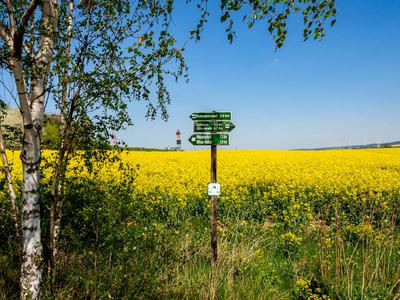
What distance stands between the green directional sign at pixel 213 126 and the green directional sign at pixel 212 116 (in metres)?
0.07

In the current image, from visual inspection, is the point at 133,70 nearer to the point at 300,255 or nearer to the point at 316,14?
the point at 316,14

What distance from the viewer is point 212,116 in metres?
4.44

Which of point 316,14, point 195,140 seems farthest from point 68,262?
point 316,14

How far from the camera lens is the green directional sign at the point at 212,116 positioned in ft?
14.5

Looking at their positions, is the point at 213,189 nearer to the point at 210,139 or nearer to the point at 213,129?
the point at 210,139

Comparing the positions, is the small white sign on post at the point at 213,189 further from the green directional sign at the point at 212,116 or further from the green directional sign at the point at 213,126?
the green directional sign at the point at 212,116

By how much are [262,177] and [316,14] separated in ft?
29.3

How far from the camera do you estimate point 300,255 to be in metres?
4.93

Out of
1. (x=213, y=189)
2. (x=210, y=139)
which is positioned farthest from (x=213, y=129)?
(x=213, y=189)

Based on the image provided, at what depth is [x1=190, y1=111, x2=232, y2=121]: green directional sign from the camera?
4414 millimetres

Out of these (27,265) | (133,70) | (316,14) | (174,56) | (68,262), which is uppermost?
(316,14)

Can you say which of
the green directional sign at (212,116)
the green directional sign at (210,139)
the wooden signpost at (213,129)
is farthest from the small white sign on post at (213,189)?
the green directional sign at (212,116)

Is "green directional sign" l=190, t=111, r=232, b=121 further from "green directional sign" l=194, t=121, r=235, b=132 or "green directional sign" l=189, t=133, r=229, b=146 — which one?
"green directional sign" l=189, t=133, r=229, b=146

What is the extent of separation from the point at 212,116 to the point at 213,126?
19cm
